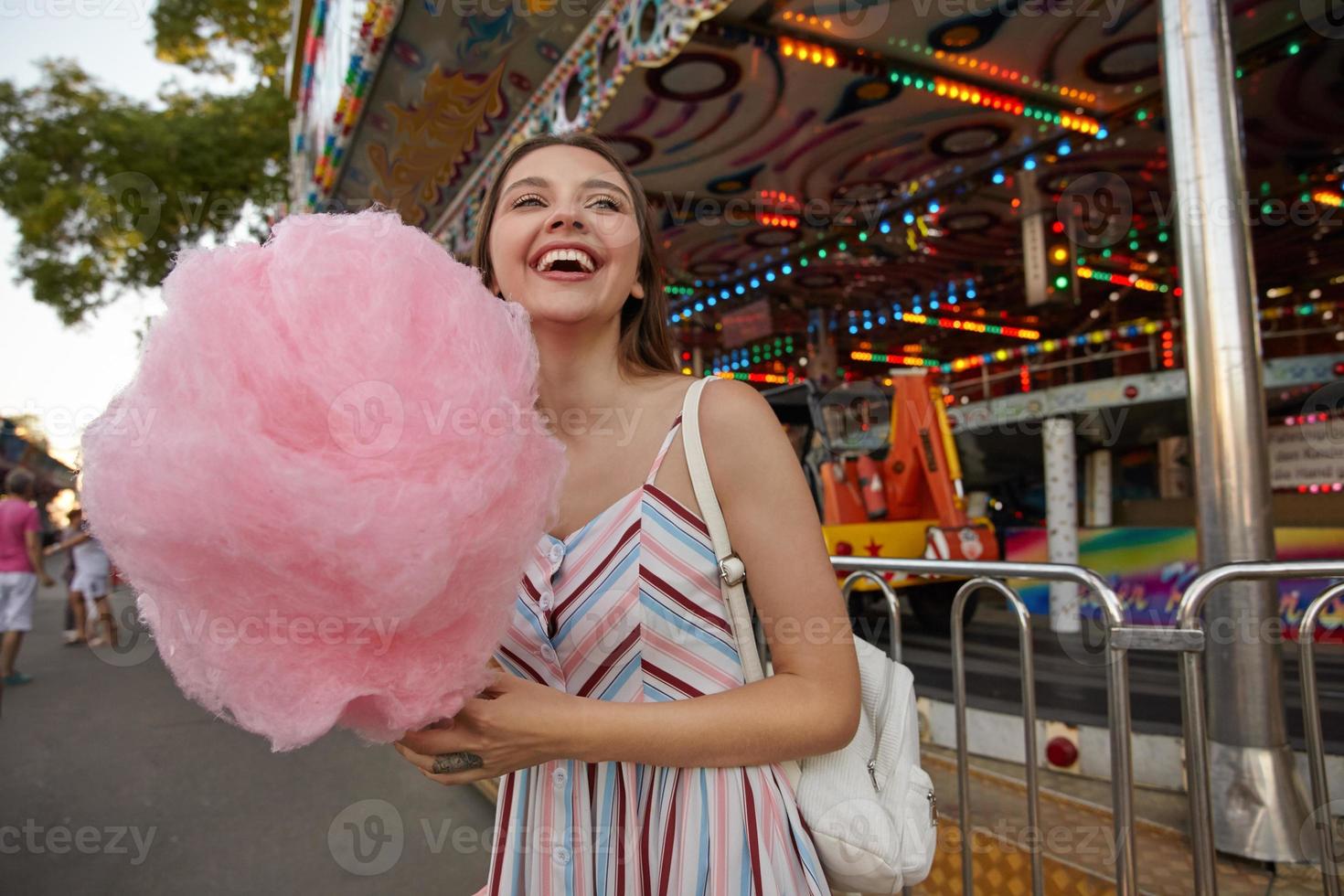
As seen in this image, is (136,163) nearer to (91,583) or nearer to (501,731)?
(91,583)

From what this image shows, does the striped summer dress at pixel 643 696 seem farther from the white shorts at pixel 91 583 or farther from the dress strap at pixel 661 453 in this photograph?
the white shorts at pixel 91 583

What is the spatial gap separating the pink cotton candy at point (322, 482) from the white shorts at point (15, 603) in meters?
6.97

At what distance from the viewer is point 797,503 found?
37.8 inches

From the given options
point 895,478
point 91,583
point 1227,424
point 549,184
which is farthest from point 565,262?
point 91,583

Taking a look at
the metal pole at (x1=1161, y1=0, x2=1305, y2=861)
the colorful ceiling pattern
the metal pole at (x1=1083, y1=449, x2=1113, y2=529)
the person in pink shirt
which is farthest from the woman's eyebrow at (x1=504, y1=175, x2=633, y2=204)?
the person in pink shirt

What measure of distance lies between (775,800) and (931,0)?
543cm

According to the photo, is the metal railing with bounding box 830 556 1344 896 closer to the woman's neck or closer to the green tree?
the woman's neck

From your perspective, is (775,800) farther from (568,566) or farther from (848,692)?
(568,566)

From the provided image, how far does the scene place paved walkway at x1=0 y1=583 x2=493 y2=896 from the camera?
2.98 m

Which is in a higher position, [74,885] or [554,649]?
[554,649]

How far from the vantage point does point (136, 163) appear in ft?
32.2

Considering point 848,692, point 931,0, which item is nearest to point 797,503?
point 848,692

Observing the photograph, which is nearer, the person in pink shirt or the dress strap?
the dress strap

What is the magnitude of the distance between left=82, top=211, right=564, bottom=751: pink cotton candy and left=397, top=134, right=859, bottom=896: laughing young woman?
0.15 m
